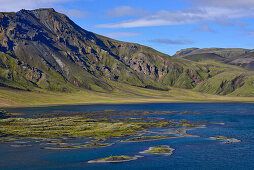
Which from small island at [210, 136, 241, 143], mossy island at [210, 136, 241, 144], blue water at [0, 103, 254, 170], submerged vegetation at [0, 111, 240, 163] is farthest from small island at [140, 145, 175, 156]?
small island at [210, 136, 241, 143]

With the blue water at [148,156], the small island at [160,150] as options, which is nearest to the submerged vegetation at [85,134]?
the small island at [160,150]

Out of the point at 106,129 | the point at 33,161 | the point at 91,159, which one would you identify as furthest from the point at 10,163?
the point at 106,129

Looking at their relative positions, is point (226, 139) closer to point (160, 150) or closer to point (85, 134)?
point (160, 150)

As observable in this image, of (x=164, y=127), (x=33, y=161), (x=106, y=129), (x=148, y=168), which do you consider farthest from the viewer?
(x=164, y=127)

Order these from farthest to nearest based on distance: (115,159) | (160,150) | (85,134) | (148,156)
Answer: (85,134), (160,150), (148,156), (115,159)

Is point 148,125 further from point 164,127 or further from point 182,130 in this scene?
point 182,130

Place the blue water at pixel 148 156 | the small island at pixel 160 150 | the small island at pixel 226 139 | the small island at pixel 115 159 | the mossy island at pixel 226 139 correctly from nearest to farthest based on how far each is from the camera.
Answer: the blue water at pixel 148 156 < the small island at pixel 115 159 < the small island at pixel 160 150 < the mossy island at pixel 226 139 < the small island at pixel 226 139

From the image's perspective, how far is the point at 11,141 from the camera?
405 ft

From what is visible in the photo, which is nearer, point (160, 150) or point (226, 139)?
point (160, 150)

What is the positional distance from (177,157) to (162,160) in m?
6.16

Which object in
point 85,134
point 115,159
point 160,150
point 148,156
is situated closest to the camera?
point 115,159

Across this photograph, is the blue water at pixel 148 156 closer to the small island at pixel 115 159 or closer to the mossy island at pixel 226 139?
the small island at pixel 115 159

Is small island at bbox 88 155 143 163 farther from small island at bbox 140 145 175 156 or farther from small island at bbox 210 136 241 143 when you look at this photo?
small island at bbox 210 136 241 143

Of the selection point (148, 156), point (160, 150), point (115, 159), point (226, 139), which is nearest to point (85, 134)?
point (160, 150)
